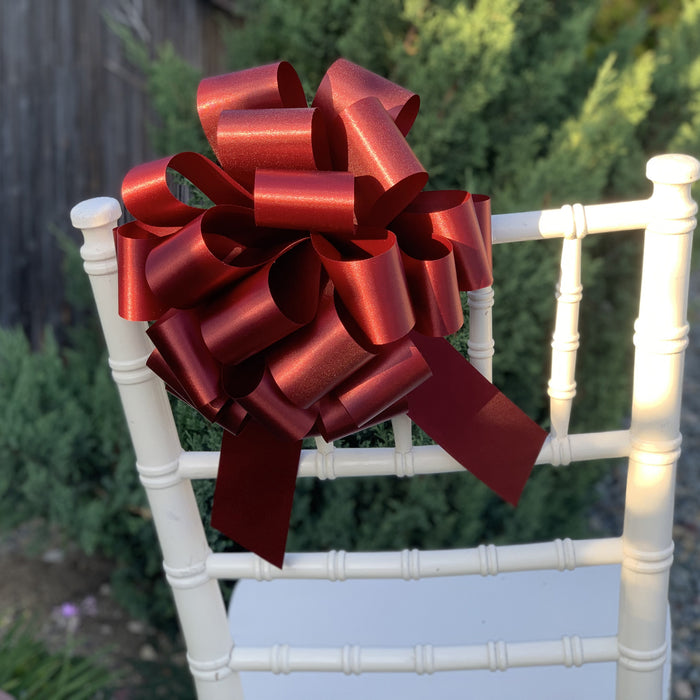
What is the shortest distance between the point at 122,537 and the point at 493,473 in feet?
4.23

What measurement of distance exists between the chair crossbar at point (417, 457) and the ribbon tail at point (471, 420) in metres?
0.06

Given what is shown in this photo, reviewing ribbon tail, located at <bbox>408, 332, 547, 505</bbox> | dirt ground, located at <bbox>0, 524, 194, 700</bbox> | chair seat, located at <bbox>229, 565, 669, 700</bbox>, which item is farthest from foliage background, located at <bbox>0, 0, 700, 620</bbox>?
ribbon tail, located at <bbox>408, 332, 547, 505</bbox>

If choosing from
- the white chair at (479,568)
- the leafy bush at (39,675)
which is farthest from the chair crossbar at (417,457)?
→ the leafy bush at (39,675)

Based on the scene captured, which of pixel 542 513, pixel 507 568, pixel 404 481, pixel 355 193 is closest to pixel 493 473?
pixel 507 568

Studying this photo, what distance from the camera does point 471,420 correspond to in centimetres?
73

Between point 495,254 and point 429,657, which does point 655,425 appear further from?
point 495,254

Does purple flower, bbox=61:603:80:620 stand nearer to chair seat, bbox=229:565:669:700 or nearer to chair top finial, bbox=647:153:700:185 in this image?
chair seat, bbox=229:565:669:700

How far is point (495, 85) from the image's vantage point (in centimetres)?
165

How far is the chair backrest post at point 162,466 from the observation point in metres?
0.71

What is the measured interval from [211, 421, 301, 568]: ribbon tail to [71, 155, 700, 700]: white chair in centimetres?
5

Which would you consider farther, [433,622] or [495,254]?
[495,254]

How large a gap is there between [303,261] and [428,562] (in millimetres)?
383

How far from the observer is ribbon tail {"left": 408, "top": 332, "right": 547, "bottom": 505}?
2.38ft

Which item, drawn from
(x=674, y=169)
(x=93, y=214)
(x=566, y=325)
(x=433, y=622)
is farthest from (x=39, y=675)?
(x=674, y=169)
